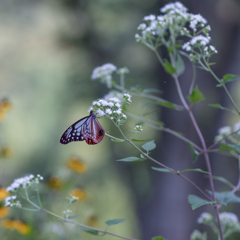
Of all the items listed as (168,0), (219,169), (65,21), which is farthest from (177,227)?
(65,21)

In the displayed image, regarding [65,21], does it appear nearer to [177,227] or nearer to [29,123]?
[29,123]

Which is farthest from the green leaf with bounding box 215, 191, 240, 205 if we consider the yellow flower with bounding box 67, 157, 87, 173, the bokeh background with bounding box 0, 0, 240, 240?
the bokeh background with bounding box 0, 0, 240, 240

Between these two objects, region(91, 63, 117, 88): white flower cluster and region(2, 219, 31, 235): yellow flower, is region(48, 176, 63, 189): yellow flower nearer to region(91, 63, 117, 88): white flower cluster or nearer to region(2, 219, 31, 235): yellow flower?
region(2, 219, 31, 235): yellow flower

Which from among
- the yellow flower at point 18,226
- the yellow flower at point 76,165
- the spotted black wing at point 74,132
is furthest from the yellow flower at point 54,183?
the spotted black wing at point 74,132

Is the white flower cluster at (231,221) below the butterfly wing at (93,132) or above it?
below

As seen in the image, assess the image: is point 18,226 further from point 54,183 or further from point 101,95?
point 101,95

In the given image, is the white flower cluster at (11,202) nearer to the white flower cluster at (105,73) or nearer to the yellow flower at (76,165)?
the white flower cluster at (105,73)
